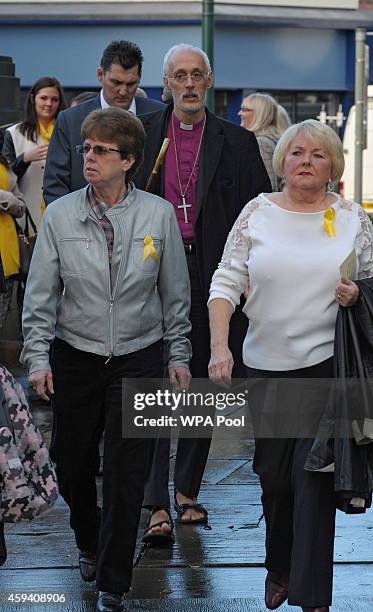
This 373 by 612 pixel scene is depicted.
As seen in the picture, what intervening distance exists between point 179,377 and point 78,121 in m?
1.85

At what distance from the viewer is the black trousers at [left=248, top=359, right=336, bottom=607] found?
4.87 m

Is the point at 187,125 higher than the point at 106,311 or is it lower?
higher

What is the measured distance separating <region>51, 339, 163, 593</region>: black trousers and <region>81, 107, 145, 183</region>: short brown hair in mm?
760

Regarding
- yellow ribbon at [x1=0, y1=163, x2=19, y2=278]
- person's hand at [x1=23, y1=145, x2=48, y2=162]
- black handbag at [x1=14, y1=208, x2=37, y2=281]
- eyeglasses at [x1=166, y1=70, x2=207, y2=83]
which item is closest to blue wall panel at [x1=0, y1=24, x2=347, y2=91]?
black handbag at [x1=14, y1=208, x2=37, y2=281]

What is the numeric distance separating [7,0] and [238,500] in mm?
21924

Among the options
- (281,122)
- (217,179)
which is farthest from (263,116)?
(217,179)

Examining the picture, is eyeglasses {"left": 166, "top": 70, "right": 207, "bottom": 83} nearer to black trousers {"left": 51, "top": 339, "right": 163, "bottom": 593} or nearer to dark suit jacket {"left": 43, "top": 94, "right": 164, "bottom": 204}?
dark suit jacket {"left": 43, "top": 94, "right": 164, "bottom": 204}

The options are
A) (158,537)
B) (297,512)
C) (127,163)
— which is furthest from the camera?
(158,537)

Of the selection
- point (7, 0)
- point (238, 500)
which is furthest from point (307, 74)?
point (238, 500)

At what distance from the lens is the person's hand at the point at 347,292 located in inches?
190

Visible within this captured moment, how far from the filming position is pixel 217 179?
6434 mm

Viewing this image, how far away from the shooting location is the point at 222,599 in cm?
534

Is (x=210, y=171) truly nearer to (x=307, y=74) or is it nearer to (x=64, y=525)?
(x=64, y=525)

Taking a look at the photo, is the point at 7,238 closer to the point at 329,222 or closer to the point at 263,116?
the point at 263,116
